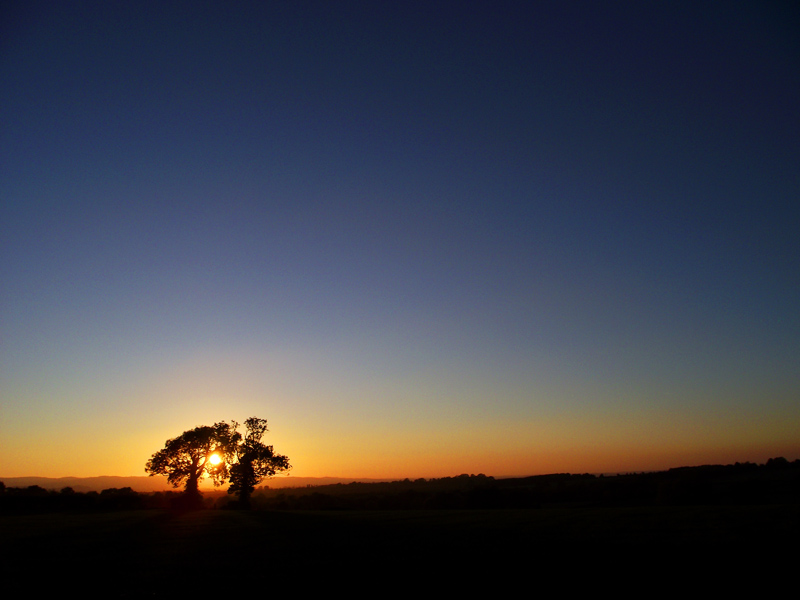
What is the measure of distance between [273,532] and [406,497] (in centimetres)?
7832

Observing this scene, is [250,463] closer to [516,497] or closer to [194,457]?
[194,457]

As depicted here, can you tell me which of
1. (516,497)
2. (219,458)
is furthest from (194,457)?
(516,497)

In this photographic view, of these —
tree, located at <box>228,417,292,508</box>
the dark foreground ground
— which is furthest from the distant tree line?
the dark foreground ground

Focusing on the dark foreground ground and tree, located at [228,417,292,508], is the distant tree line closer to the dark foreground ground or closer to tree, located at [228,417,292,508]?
tree, located at [228,417,292,508]

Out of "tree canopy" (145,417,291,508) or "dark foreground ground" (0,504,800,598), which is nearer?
"dark foreground ground" (0,504,800,598)

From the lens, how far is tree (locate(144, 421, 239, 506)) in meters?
75.5

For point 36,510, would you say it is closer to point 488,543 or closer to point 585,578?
point 488,543

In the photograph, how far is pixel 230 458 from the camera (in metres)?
74.6

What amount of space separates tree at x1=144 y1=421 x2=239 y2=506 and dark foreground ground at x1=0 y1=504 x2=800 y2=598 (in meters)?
44.3

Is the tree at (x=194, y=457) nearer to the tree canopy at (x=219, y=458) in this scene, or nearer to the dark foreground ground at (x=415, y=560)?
the tree canopy at (x=219, y=458)

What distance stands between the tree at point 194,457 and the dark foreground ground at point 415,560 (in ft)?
145

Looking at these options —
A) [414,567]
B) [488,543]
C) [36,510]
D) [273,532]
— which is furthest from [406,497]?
[414,567]

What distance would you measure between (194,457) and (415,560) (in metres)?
68.1

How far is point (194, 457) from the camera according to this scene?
77.1 m
